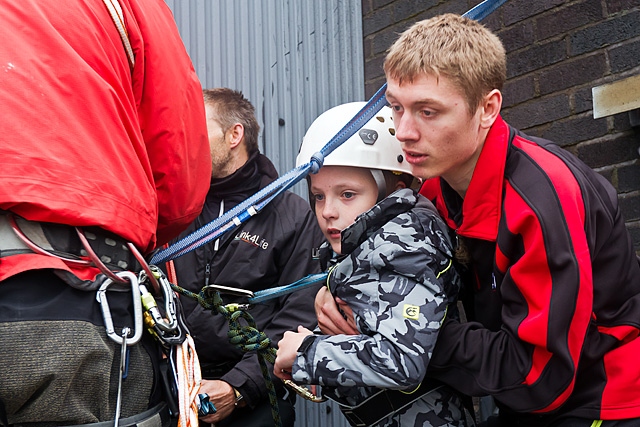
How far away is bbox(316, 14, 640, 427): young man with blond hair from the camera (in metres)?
1.99

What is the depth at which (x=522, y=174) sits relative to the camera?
2137 millimetres

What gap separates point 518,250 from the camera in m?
2.08

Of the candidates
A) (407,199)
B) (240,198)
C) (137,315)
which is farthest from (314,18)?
(137,315)

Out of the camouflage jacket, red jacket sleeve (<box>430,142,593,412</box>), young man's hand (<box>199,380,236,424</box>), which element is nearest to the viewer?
red jacket sleeve (<box>430,142,593,412</box>)

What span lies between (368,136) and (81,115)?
119cm

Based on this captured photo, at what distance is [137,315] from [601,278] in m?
1.26

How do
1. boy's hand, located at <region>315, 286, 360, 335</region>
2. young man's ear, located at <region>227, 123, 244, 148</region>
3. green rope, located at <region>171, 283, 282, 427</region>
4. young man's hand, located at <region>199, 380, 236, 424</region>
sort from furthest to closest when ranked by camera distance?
young man's ear, located at <region>227, 123, 244, 148</region> → young man's hand, located at <region>199, 380, 236, 424</region> → green rope, located at <region>171, 283, 282, 427</region> → boy's hand, located at <region>315, 286, 360, 335</region>

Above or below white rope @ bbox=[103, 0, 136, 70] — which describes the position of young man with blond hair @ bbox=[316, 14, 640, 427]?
below

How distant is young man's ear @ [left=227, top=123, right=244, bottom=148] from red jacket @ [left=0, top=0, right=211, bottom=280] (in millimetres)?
1654

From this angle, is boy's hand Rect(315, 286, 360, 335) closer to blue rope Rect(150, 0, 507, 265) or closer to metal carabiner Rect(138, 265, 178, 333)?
blue rope Rect(150, 0, 507, 265)

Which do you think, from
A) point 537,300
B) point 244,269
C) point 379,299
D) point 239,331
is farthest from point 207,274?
point 537,300

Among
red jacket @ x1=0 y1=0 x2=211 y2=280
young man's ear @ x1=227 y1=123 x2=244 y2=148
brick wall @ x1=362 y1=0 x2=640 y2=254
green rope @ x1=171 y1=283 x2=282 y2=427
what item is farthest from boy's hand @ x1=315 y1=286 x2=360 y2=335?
brick wall @ x1=362 y1=0 x2=640 y2=254

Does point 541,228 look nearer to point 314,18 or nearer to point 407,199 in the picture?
point 407,199

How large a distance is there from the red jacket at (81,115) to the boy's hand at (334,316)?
639mm
